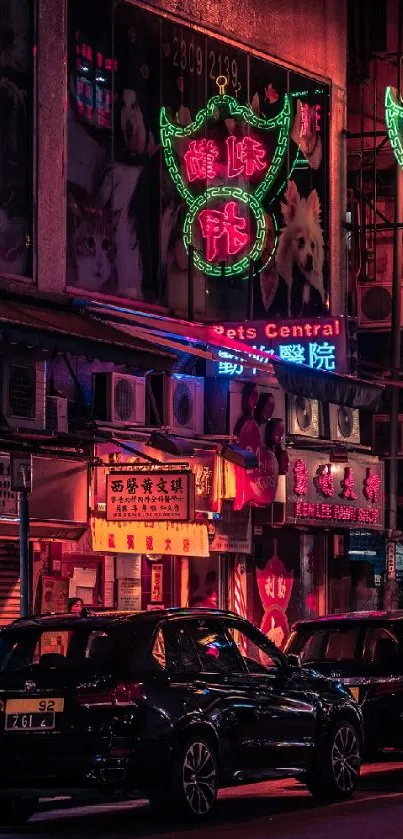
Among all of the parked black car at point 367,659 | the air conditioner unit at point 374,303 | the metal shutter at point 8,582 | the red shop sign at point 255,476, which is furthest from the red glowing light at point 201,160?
the parked black car at point 367,659

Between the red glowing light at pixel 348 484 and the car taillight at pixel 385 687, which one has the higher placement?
the red glowing light at pixel 348 484

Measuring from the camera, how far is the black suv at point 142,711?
532 inches

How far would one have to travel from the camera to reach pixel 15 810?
1456 centimetres

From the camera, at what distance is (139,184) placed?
25.6 metres

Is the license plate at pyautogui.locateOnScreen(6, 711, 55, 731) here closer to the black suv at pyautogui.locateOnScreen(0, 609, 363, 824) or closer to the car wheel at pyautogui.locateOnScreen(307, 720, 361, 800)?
the black suv at pyautogui.locateOnScreen(0, 609, 363, 824)

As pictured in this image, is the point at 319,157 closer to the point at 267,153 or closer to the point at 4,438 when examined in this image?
the point at 267,153

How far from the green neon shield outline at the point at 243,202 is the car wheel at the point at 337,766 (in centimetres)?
1206

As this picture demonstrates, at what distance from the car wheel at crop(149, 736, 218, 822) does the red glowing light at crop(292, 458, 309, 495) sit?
14004 mm

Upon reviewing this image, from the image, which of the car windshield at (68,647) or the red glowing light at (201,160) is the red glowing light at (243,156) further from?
the car windshield at (68,647)

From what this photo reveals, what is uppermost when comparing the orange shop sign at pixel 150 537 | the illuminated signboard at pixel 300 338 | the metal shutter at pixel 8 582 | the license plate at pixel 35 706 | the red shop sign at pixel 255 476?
the illuminated signboard at pixel 300 338

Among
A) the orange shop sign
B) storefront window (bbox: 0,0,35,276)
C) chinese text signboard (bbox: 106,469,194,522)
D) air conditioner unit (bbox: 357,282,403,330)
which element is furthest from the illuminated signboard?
air conditioner unit (bbox: 357,282,403,330)

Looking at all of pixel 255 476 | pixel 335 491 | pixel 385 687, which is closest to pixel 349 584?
pixel 335 491

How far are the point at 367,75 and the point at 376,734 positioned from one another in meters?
19.0

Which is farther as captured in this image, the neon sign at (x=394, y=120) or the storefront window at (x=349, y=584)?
the storefront window at (x=349, y=584)
